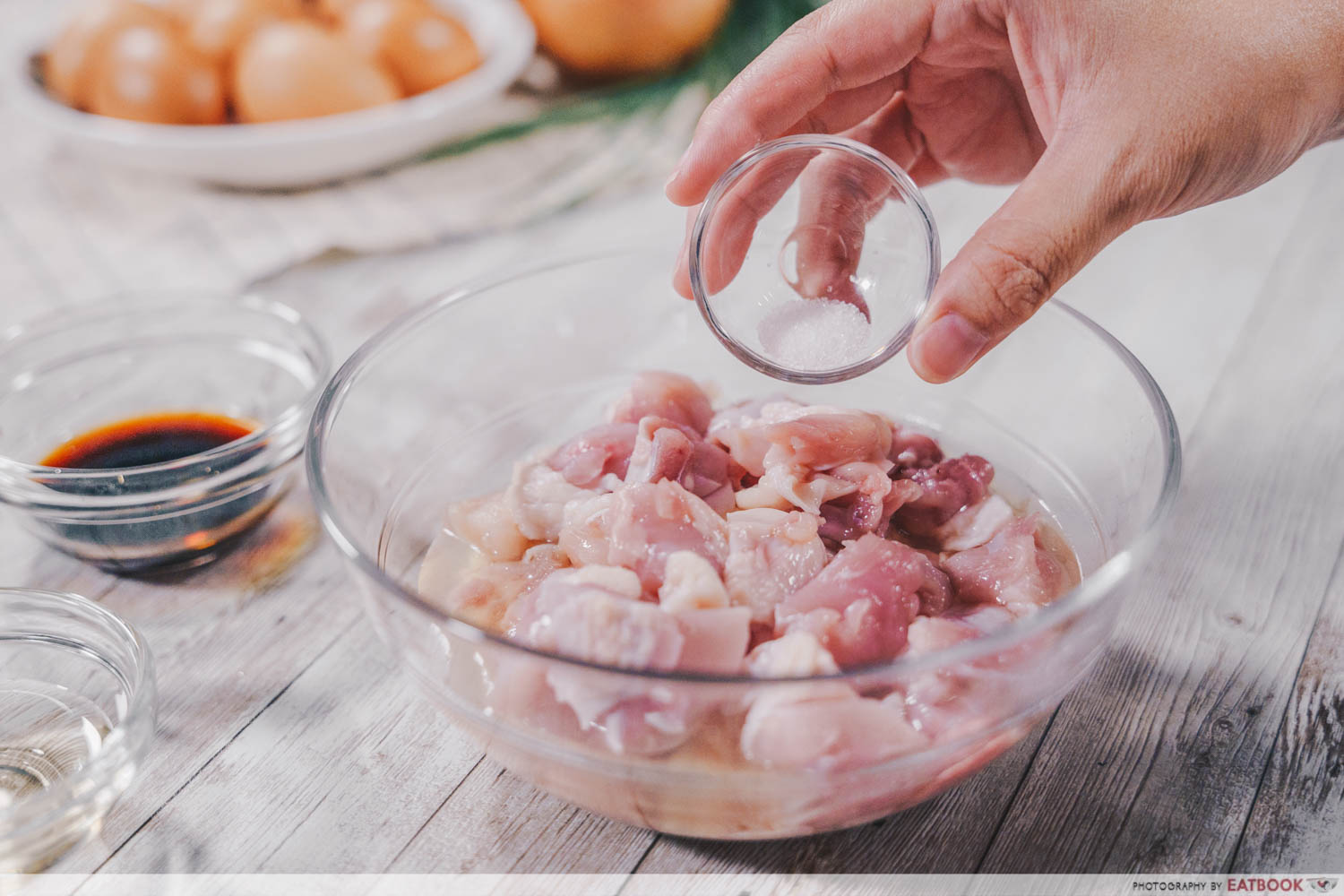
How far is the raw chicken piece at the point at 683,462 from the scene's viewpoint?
1295 millimetres

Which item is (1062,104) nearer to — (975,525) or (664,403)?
(975,525)

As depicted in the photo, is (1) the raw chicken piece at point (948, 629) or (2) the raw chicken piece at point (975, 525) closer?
(1) the raw chicken piece at point (948, 629)

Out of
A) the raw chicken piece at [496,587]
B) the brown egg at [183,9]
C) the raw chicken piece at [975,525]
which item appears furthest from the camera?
the brown egg at [183,9]

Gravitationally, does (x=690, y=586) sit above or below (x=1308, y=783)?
above

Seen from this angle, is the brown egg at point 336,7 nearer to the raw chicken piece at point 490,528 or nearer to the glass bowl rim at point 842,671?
the glass bowl rim at point 842,671

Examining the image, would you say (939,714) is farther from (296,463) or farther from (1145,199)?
(296,463)

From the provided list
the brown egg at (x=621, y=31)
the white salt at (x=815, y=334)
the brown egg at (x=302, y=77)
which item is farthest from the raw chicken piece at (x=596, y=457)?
the brown egg at (x=621, y=31)

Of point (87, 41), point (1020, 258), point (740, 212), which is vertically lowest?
point (87, 41)

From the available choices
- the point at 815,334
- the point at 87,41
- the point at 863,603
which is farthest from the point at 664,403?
the point at 87,41

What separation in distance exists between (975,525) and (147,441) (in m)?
1.23

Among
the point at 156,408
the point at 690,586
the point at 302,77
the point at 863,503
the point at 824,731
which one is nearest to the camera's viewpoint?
the point at 824,731

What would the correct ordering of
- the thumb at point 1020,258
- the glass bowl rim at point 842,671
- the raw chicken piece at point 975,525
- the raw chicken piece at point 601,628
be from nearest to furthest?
the glass bowl rim at point 842,671, the raw chicken piece at point 601,628, the thumb at point 1020,258, the raw chicken piece at point 975,525

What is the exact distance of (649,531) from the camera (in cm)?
118

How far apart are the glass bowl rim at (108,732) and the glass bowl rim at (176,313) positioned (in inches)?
6.4
